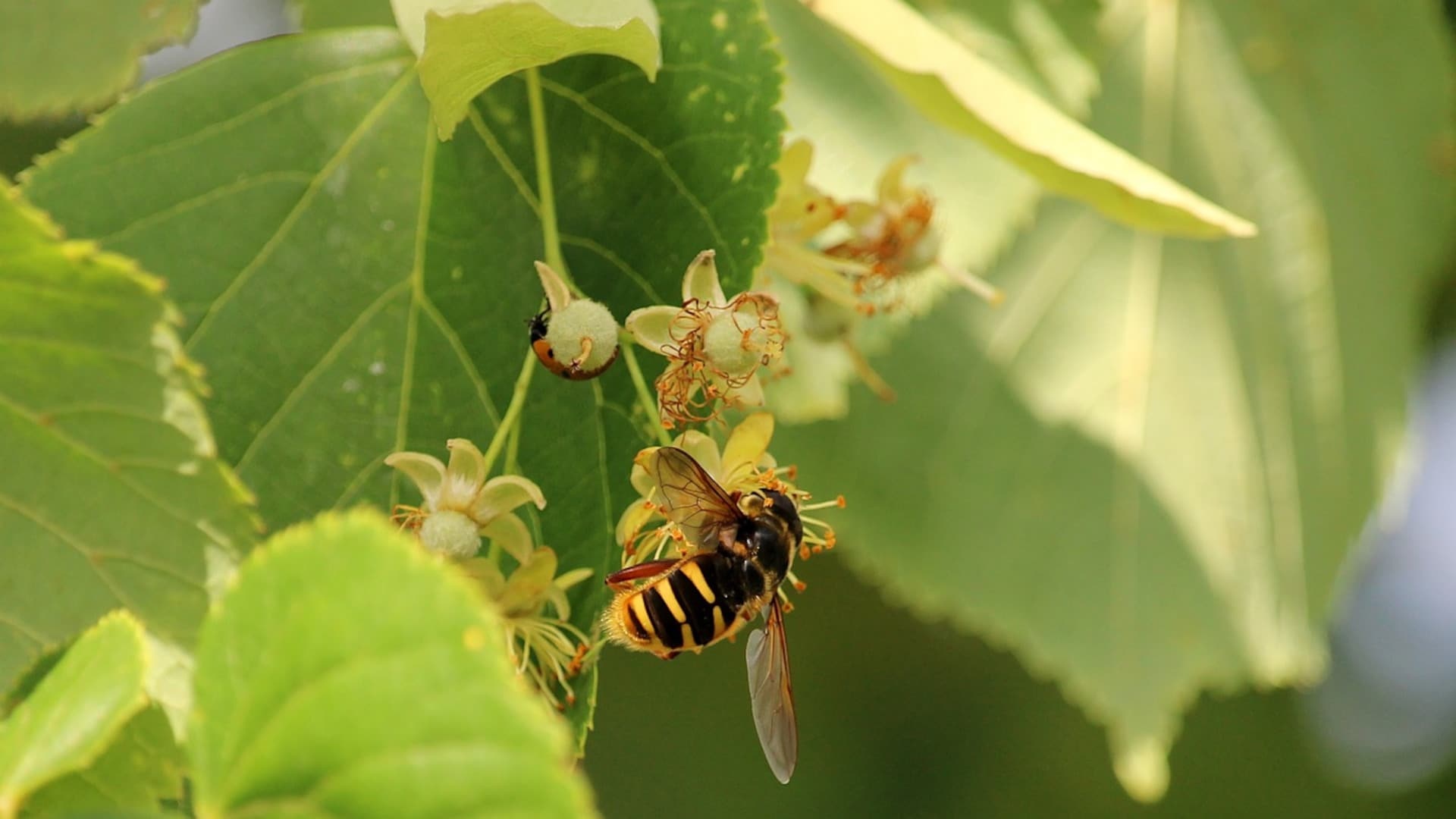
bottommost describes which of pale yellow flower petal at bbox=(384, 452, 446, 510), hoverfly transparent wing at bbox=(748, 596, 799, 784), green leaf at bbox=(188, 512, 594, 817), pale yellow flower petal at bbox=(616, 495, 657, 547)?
hoverfly transparent wing at bbox=(748, 596, 799, 784)

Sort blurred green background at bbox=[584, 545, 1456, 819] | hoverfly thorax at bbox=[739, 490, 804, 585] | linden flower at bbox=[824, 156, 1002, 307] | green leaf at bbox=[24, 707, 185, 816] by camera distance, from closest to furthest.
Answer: green leaf at bbox=[24, 707, 185, 816] < hoverfly thorax at bbox=[739, 490, 804, 585] < linden flower at bbox=[824, 156, 1002, 307] < blurred green background at bbox=[584, 545, 1456, 819]

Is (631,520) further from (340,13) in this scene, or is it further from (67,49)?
(67,49)

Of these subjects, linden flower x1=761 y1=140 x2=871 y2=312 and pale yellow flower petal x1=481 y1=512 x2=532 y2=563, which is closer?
pale yellow flower petal x1=481 y1=512 x2=532 y2=563

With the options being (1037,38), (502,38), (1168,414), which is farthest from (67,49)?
(1168,414)

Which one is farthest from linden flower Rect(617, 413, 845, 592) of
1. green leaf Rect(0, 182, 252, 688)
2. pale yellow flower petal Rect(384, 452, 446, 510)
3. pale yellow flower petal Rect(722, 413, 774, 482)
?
green leaf Rect(0, 182, 252, 688)

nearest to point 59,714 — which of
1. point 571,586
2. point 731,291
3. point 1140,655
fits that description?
point 571,586

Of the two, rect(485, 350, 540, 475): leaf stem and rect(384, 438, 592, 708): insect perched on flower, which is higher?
rect(485, 350, 540, 475): leaf stem

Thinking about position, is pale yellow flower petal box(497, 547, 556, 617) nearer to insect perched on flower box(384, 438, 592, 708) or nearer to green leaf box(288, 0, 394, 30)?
insect perched on flower box(384, 438, 592, 708)
